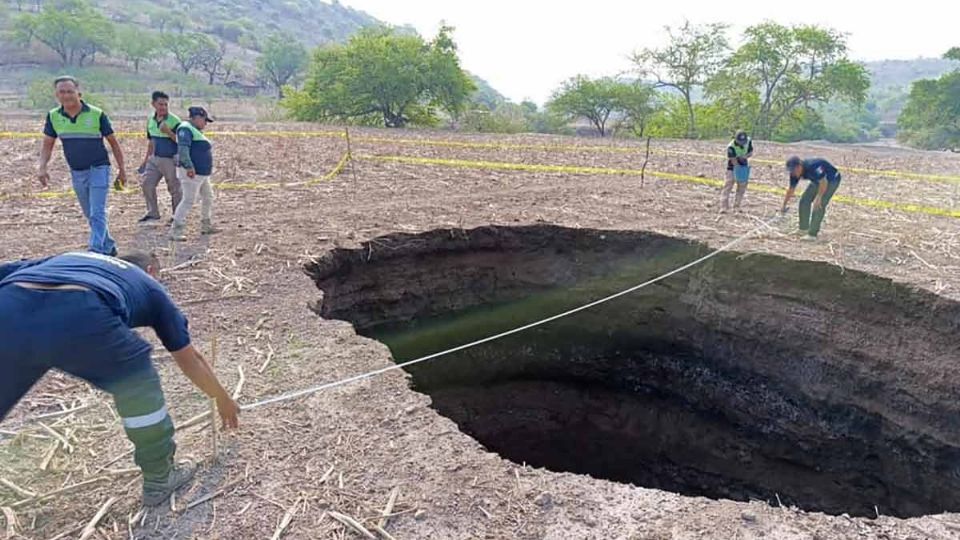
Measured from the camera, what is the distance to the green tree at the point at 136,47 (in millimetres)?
70125

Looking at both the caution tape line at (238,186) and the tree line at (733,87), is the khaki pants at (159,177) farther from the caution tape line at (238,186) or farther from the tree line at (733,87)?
the tree line at (733,87)

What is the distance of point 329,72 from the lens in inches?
1081

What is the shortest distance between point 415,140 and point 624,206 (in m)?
9.03

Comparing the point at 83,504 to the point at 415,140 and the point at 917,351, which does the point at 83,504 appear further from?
the point at 415,140

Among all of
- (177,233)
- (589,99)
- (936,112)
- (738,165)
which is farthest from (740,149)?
(936,112)

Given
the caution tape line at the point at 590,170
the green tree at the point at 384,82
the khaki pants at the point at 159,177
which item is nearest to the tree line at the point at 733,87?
the green tree at the point at 384,82

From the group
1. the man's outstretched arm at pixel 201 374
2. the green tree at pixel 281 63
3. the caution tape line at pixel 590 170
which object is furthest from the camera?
the green tree at pixel 281 63

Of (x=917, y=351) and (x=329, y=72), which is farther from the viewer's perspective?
(x=329, y=72)

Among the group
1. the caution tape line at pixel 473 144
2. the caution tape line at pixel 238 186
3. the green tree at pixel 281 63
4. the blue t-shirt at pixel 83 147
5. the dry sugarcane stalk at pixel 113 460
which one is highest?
the green tree at pixel 281 63

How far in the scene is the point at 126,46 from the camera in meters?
70.1

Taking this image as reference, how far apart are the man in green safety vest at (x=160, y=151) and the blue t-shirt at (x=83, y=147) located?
3.89 ft

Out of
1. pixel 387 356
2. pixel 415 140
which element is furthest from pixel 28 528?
pixel 415 140

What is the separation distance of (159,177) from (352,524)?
6.48 m

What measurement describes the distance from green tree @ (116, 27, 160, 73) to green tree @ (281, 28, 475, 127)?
53.0 meters
